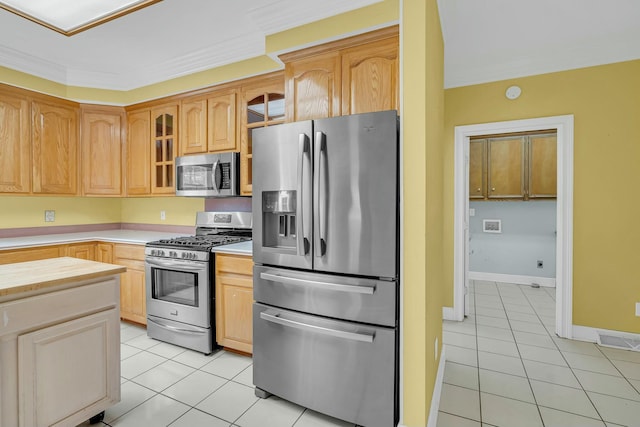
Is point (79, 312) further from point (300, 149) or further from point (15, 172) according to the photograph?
point (15, 172)

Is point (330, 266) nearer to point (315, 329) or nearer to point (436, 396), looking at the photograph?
point (315, 329)

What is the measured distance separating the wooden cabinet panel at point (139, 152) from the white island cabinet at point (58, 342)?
6.20 ft

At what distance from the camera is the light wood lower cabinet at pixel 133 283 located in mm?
3162

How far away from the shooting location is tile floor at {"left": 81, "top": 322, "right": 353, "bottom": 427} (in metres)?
1.91

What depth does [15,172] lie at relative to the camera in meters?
3.15

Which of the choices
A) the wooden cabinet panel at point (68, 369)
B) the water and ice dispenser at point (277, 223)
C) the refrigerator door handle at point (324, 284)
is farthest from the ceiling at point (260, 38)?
the wooden cabinet panel at point (68, 369)

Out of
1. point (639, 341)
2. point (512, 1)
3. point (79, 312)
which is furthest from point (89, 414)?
point (639, 341)

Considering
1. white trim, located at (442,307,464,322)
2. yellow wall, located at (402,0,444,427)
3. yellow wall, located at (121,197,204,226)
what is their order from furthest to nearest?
yellow wall, located at (121,197,204,226) → white trim, located at (442,307,464,322) → yellow wall, located at (402,0,444,427)

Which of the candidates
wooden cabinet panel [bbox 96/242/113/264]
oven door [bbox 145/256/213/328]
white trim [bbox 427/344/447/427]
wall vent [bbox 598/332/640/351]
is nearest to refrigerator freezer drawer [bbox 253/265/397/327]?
white trim [bbox 427/344/447/427]

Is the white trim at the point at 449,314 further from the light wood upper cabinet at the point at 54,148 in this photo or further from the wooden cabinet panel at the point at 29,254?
the light wood upper cabinet at the point at 54,148

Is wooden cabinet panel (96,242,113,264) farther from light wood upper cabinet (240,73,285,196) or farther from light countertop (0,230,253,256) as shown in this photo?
light wood upper cabinet (240,73,285,196)

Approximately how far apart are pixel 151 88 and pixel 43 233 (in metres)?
2.04

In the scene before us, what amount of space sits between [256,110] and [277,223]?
140 centimetres

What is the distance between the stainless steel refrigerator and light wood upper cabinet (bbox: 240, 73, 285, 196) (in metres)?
0.90
